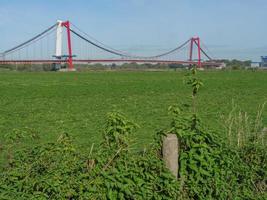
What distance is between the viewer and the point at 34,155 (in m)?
4.41

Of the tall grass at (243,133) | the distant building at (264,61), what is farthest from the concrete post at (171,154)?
the distant building at (264,61)

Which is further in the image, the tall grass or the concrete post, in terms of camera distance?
the tall grass

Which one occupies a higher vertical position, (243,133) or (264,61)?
(243,133)

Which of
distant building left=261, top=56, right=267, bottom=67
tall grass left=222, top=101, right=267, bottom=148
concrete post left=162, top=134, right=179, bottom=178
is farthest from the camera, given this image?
distant building left=261, top=56, right=267, bottom=67

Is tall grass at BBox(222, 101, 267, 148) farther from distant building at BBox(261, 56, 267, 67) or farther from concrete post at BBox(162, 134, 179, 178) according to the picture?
distant building at BBox(261, 56, 267, 67)

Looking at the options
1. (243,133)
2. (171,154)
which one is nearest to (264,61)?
(243,133)

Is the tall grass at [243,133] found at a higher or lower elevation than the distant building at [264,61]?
higher

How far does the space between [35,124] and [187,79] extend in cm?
761

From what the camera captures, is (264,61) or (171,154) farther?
(264,61)

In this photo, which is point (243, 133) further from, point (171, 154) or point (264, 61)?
point (264, 61)

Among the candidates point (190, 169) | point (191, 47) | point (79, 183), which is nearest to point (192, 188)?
point (190, 169)

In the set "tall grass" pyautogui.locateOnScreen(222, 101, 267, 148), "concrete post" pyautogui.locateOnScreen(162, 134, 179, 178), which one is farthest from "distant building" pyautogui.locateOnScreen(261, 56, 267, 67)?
"concrete post" pyautogui.locateOnScreen(162, 134, 179, 178)

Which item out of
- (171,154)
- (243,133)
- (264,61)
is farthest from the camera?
(264,61)

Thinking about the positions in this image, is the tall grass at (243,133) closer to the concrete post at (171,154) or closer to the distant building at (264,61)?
the concrete post at (171,154)
